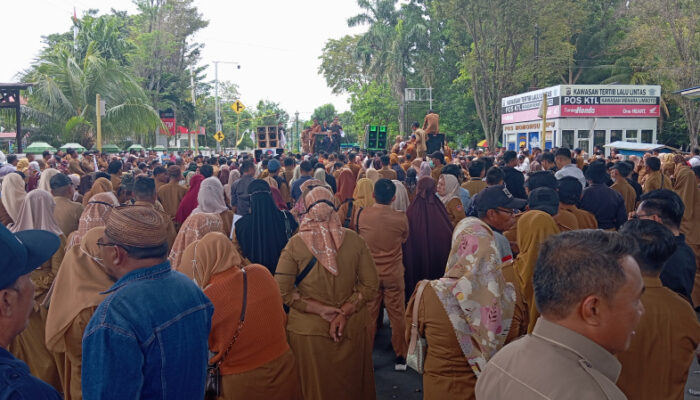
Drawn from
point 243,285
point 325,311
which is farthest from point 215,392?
point 325,311

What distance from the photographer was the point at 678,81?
2975 cm

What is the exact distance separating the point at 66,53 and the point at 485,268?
29.9 m

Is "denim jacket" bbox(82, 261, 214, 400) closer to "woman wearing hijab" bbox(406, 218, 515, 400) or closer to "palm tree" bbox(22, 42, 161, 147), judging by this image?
"woman wearing hijab" bbox(406, 218, 515, 400)

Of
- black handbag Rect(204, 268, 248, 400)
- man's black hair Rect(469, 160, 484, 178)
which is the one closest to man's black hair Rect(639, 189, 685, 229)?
black handbag Rect(204, 268, 248, 400)

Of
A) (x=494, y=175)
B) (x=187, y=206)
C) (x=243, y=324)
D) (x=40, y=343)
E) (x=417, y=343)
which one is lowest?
(x=40, y=343)

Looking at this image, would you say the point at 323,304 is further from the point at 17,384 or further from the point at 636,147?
the point at 636,147

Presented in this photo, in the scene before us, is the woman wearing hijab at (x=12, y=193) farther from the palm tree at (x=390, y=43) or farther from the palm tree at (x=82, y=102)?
the palm tree at (x=390, y=43)

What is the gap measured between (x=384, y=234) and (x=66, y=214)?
3.35 metres

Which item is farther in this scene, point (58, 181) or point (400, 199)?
point (400, 199)

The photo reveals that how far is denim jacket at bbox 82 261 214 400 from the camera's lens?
6.51 feet

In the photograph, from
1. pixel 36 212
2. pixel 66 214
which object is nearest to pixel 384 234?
pixel 36 212

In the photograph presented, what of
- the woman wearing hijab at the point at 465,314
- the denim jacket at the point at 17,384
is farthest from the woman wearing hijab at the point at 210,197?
the denim jacket at the point at 17,384

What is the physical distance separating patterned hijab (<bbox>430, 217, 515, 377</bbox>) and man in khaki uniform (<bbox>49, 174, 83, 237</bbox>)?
4.35 meters

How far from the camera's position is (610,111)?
1123 inches
